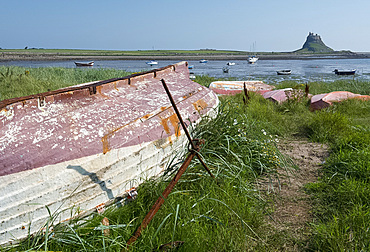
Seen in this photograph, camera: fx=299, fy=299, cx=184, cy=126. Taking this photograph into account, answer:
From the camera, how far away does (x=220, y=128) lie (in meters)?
3.75

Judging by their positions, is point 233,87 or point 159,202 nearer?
point 159,202

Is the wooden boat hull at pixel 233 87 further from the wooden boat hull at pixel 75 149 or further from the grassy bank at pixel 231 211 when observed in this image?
the wooden boat hull at pixel 75 149

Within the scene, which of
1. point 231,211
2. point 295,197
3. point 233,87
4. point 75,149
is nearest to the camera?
point 75,149

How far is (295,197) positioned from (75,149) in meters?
2.30

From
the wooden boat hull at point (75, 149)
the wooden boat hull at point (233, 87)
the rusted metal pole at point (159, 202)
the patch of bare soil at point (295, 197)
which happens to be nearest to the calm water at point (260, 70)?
the wooden boat hull at point (233, 87)

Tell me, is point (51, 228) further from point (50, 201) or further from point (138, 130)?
point (138, 130)

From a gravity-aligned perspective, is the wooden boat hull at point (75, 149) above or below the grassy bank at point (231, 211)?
above

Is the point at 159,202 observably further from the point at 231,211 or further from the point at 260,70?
the point at 260,70

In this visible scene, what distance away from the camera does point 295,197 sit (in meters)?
3.21

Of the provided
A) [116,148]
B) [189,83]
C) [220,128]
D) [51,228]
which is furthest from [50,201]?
[189,83]

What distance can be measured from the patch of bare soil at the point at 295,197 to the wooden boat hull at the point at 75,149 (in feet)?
3.80

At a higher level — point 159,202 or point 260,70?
point 260,70

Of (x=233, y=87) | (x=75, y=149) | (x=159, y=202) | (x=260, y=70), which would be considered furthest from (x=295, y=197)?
(x=260, y=70)

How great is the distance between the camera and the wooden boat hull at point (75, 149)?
80.2 inches
